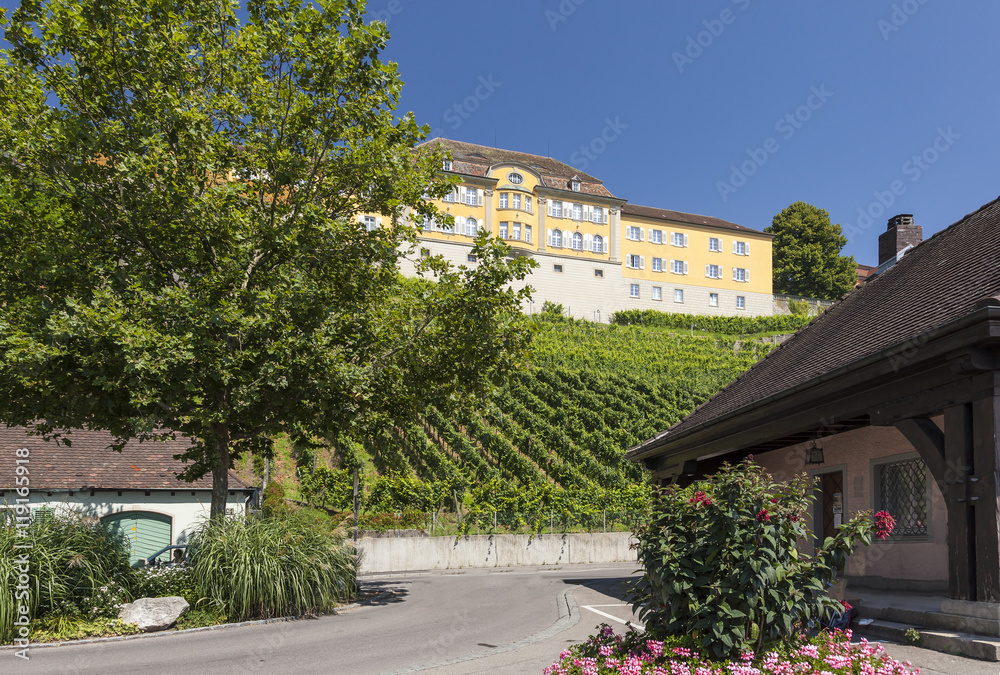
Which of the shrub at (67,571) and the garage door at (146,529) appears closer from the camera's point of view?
the shrub at (67,571)

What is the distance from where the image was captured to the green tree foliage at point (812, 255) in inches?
3189

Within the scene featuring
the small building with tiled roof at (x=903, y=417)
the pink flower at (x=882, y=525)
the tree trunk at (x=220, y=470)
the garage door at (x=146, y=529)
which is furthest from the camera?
the garage door at (x=146, y=529)

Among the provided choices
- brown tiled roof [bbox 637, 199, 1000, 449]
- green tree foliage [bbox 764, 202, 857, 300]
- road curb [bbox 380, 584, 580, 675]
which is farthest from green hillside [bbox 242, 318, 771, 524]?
green tree foliage [bbox 764, 202, 857, 300]

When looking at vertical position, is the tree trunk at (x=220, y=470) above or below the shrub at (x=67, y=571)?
above

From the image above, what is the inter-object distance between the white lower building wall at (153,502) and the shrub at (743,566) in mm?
16027

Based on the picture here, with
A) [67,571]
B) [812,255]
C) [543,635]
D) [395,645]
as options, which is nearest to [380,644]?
[395,645]

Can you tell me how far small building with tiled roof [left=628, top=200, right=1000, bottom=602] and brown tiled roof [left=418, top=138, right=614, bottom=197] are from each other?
167ft

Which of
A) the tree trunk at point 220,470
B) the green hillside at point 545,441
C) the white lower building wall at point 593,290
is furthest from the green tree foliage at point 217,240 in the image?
the white lower building wall at point 593,290

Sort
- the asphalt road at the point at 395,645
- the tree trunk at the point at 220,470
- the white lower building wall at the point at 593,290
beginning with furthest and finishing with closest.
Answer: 1. the white lower building wall at the point at 593,290
2. the tree trunk at the point at 220,470
3. the asphalt road at the point at 395,645

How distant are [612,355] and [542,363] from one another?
7073 mm

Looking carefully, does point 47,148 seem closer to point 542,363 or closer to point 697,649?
point 697,649

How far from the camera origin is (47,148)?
1182 cm

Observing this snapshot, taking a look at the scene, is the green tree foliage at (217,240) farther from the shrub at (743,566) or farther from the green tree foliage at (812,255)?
the green tree foliage at (812,255)

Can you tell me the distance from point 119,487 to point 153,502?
965 millimetres
